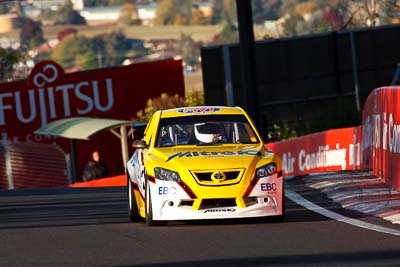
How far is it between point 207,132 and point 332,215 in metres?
1.70

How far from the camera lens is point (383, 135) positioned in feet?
65.7

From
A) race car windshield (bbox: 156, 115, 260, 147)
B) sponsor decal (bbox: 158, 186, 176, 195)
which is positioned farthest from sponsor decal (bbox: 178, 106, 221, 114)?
sponsor decal (bbox: 158, 186, 176, 195)

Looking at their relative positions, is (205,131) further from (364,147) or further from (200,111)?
(364,147)

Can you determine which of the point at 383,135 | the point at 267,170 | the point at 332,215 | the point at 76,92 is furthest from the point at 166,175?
the point at 76,92

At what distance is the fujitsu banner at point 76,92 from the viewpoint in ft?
213

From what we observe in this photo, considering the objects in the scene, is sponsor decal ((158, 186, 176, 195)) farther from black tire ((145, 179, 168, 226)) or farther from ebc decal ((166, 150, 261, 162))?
ebc decal ((166, 150, 261, 162))

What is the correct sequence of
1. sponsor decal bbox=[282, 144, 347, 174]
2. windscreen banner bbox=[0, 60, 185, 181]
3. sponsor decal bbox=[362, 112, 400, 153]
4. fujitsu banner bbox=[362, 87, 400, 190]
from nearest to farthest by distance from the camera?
1. fujitsu banner bbox=[362, 87, 400, 190]
2. sponsor decal bbox=[362, 112, 400, 153]
3. sponsor decal bbox=[282, 144, 347, 174]
4. windscreen banner bbox=[0, 60, 185, 181]

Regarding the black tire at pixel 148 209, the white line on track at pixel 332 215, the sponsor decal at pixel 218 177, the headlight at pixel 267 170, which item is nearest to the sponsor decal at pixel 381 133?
the white line on track at pixel 332 215

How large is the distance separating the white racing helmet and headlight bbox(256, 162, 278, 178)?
3.95ft

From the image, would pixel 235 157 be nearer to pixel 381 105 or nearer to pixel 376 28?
pixel 381 105

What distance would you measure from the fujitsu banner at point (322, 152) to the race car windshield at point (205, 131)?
878cm

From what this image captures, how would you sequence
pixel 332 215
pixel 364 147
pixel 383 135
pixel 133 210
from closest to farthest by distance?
pixel 332 215, pixel 133 210, pixel 383 135, pixel 364 147

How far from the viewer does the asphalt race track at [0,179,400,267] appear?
11875 millimetres

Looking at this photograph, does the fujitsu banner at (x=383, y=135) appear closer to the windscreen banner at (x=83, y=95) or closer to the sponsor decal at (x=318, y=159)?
the sponsor decal at (x=318, y=159)
